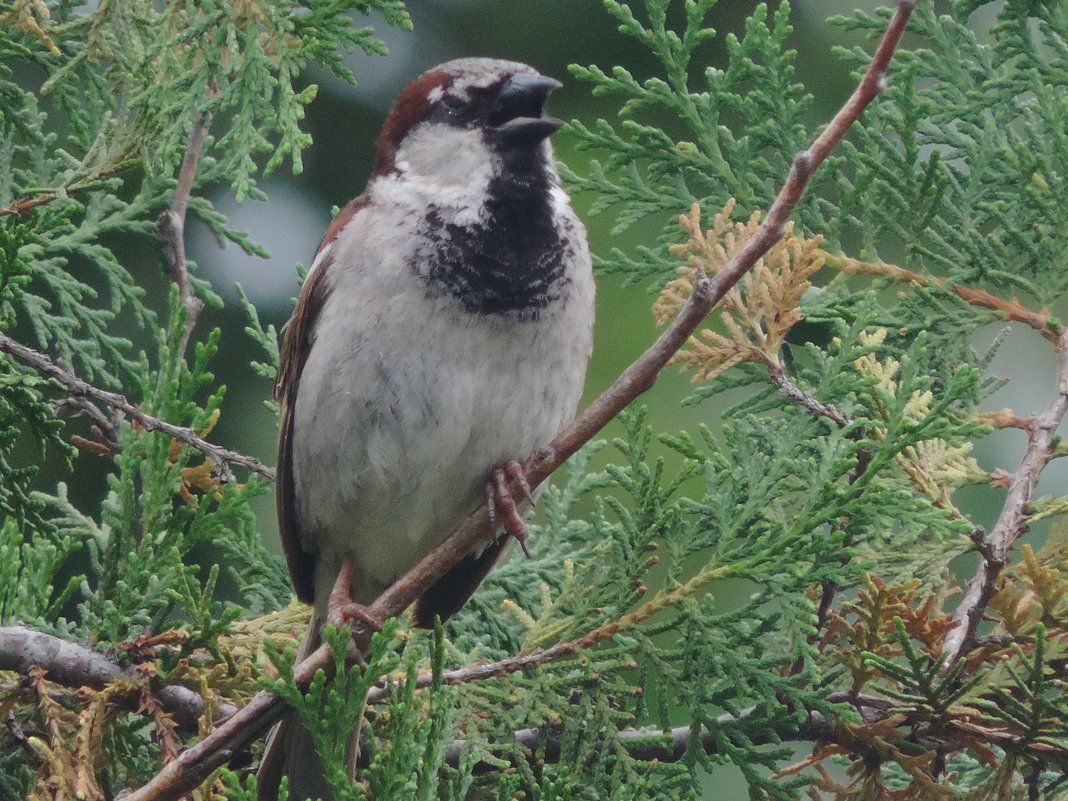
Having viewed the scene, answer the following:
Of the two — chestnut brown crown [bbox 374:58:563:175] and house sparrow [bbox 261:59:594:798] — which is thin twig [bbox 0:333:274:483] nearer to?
house sparrow [bbox 261:59:594:798]

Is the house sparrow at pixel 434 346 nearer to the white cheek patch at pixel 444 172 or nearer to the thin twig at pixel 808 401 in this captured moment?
the white cheek patch at pixel 444 172

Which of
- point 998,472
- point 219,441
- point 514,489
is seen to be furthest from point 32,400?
point 219,441

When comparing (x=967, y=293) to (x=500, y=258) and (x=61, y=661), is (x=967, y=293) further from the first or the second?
(x=61, y=661)

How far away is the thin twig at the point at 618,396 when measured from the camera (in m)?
1.45

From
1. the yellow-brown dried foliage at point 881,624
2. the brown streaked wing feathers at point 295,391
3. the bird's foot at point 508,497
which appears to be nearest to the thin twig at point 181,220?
the brown streaked wing feathers at point 295,391

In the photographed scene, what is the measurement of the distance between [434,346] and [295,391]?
418mm

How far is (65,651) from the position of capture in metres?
1.94

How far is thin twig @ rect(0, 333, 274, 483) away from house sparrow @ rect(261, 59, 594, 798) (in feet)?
1.08

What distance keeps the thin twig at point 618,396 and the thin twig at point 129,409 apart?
1.07 feet

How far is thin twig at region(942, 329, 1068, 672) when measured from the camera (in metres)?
1.92

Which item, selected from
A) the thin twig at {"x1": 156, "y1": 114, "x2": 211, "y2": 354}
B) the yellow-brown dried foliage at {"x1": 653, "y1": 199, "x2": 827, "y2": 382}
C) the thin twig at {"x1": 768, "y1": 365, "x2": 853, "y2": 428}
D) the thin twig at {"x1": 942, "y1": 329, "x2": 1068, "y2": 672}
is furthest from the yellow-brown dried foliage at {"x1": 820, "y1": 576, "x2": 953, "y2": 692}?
the thin twig at {"x1": 156, "y1": 114, "x2": 211, "y2": 354}

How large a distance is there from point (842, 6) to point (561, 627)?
176 inches

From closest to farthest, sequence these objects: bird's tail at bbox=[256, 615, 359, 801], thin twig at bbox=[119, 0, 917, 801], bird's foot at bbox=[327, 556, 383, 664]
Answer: thin twig at bbox=[119, 0, 917, 801]
bird's foot at bbox=[327, 556, 383, 664]
bird's tail at bbox=[256, 615, 359, 801]

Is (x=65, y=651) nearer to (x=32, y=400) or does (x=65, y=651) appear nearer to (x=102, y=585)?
(x=102, y=585)
